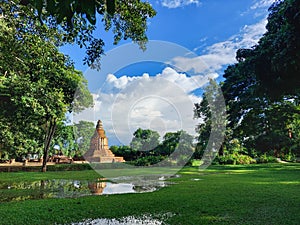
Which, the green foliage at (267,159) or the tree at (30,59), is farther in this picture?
the green foliage at (267,159)

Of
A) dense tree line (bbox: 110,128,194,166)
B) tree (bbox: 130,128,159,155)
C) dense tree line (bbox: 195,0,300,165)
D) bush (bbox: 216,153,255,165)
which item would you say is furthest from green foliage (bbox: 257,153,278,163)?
tree (bbox: 130,128,159,155)

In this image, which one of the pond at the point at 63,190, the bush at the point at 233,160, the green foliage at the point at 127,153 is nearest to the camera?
the pond at the point at 63,190

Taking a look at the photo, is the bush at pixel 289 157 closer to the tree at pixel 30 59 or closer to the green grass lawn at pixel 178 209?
the green grass lawn at pixel 178 209

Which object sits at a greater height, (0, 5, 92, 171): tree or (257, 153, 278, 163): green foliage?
(0, 5, 92, 171): tree

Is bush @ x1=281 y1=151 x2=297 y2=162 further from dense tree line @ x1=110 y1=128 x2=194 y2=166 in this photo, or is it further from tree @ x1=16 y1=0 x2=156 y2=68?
tree @ x1=16 y1=0 x2=156 y2=68

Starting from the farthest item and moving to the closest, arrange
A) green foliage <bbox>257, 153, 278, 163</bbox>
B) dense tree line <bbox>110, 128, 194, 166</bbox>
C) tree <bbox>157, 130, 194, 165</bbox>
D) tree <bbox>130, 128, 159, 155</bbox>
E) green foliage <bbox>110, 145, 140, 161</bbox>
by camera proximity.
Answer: green foliage <bbox>110, 145, 140, 161</bbox>, tree <bbox>130, 128, 159, 155</bbox>, tree <bbox>157, 130, 194, 165</bbox>, green foliage <bbox>257, 153, 278, 163</bbox>, dense tree line <bbox>110, 128, 194, 166</bbox>

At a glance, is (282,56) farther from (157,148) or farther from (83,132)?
(83,132)

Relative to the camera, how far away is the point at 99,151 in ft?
93.4

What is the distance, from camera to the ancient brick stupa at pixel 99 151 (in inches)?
1108

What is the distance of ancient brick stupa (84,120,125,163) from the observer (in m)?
28.1

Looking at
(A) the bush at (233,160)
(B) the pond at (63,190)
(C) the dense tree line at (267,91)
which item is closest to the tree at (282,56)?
(C) the dense tree line at (267,91)

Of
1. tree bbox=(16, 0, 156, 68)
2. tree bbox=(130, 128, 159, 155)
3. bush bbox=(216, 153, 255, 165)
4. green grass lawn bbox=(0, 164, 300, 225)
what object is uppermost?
tree bbox=(16, 0, 156, 68)

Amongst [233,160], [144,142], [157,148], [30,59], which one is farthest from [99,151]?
[30,59]

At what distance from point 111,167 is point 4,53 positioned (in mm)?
15821
